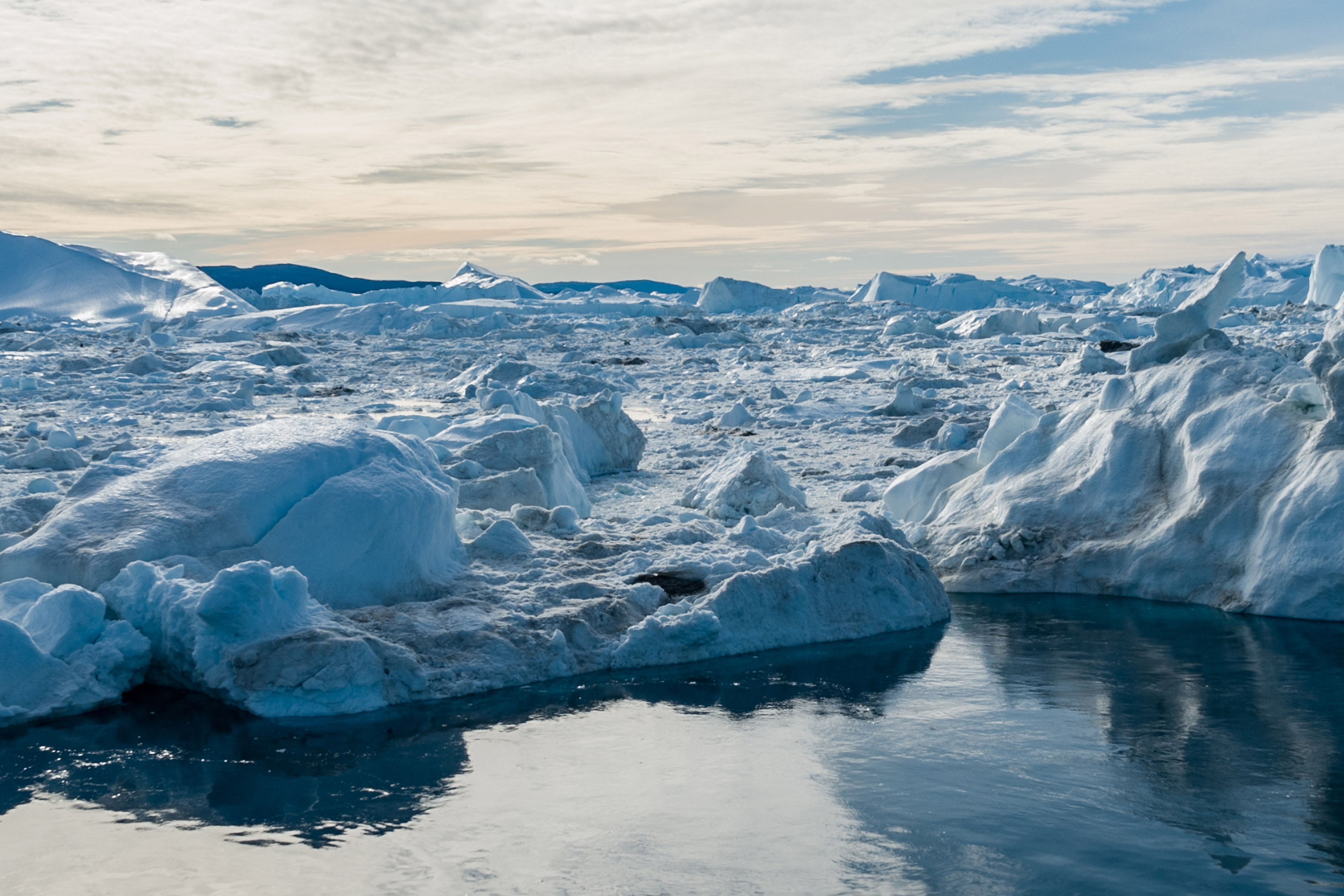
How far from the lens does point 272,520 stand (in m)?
6.35

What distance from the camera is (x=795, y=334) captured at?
33375 mm

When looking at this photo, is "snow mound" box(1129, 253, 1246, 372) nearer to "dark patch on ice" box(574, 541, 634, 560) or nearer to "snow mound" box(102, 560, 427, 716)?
"dark patch on ice" box(574, 541, 634, 560)

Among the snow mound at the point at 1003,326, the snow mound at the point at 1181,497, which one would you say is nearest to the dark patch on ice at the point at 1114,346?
the snow mound at the point at 1003,326

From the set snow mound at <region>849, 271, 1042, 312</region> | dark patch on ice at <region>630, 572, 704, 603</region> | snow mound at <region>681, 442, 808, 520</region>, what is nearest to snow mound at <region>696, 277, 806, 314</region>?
snow mound at <region>849, 271, 1042, 312</region>

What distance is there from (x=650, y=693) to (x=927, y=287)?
47.8 metres

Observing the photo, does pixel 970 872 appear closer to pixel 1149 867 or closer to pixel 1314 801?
pixel 1149 867

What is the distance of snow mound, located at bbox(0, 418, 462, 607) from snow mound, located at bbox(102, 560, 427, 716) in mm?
423

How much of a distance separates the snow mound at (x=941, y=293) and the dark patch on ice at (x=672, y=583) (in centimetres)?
Answer: 4261

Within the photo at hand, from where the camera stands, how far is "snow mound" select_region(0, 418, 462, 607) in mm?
6109

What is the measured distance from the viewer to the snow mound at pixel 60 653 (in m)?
5.23

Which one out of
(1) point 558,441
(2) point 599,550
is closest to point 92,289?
(1) point 558,441

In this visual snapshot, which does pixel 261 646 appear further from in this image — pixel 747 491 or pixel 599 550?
pixel 747 491

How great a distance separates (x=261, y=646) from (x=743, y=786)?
260 cm

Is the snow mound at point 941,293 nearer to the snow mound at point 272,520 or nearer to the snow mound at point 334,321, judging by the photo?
the snow mound at point 334,321
